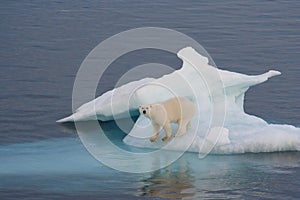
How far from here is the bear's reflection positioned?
37.5 feet

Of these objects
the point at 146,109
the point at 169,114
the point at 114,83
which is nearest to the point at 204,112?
the point at 169,114

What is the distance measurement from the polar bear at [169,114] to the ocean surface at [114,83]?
0.45m

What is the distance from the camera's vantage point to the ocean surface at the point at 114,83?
38.5 ft

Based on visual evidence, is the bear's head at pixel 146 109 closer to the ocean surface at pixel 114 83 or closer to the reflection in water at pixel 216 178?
the reflection in water at pixel 216 178

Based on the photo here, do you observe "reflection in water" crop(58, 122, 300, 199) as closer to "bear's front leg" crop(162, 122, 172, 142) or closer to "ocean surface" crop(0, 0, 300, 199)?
"ocean surface" crop(0, 0, 300, 199)

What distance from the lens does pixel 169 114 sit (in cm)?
1312

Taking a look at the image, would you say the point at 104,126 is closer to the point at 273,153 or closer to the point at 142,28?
the point at 273,153

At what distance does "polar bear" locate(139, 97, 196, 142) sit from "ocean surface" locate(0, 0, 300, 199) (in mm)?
446

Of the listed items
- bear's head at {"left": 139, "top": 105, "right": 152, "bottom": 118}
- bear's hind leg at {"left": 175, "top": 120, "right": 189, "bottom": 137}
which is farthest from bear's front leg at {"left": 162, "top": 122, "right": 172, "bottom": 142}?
bear's head at {"left": 139, "top": 105, "right": 152, "bottom": 118}

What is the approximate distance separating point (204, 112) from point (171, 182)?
218 cm

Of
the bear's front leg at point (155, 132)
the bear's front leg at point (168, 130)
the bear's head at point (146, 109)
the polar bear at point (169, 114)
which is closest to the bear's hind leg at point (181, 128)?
the polar bear at point (169, 114)

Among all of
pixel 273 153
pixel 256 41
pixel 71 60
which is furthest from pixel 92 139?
pixel 256 41

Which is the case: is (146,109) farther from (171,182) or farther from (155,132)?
(171,182)

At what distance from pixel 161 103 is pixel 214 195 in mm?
2301
